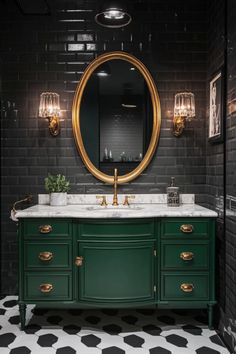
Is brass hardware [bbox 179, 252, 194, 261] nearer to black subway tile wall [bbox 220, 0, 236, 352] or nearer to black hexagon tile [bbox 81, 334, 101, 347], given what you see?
black subway tile wall [bbox 220, 0, 236, 352]

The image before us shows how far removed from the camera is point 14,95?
3230 millimetres

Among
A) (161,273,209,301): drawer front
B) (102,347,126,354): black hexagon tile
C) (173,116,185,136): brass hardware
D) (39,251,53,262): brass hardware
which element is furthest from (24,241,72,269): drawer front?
(173,116,185,136): brass hardware

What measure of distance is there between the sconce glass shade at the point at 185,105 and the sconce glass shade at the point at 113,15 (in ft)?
2.65

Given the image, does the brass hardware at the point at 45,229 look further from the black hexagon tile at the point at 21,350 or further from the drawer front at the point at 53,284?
the black hexagon tile at the point at 21,350

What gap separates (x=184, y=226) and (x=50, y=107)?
157 centimetres

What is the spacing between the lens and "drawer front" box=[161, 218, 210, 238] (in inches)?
103

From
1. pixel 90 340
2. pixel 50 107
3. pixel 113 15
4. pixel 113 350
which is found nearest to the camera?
pixel 113 350

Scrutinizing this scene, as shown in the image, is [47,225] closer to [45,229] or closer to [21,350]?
[45,229]

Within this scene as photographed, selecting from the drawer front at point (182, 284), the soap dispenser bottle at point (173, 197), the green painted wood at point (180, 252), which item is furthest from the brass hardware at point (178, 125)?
the drawer front at point (182, 284)

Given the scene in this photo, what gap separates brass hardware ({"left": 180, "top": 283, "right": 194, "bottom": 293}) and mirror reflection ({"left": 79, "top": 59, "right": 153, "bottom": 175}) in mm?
1134

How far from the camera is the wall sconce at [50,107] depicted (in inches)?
121

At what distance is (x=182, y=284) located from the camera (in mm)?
2613

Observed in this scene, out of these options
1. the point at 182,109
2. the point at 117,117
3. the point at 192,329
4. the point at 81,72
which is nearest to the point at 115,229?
the point at 192,329

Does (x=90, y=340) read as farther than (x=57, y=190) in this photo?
No
